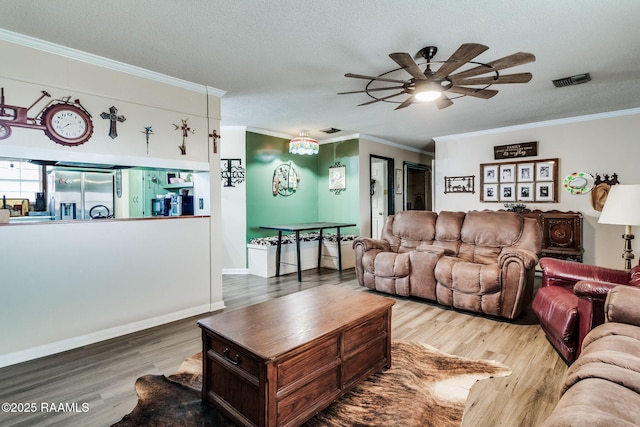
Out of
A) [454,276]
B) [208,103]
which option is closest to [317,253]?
[454,276]

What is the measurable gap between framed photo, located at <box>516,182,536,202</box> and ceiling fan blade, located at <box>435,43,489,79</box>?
3.73m

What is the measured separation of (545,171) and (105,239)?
601 centimetres

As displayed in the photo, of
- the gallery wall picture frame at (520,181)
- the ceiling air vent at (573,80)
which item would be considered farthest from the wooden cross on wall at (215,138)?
the gallery wall picture frame at (520,181)

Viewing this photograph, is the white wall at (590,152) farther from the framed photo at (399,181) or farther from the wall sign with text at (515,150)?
the framed photo at (399,181)

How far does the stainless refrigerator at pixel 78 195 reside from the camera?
9.53 feet

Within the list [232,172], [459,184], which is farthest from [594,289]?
[232,172]

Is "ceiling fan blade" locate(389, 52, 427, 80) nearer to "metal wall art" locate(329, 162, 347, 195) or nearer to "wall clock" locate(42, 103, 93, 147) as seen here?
"wall clock" locate(42, 103, 93, 147)

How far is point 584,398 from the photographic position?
1.10m

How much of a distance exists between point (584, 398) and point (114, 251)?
3.31 meters

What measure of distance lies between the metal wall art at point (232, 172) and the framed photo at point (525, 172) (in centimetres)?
464

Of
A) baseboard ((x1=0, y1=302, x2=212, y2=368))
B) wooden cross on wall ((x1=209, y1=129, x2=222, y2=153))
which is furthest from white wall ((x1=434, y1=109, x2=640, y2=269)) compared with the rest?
baseboard ((x1=0, y1=302, x2=212, y2=368))

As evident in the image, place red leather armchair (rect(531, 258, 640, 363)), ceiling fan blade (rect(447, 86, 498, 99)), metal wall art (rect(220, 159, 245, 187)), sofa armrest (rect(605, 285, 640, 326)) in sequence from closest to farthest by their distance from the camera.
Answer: sofa armrest (rect(605, 285, 640, 326)) < red leather armchair (rect(531, 258, 640, 363)) < ceiling fan blade (rect(447, 86, 498, 99)) < metal wall art (rect(220, 159, 245, 187))

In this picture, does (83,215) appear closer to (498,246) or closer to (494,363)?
(494,363)

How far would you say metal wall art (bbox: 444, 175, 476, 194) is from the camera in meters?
5.86
